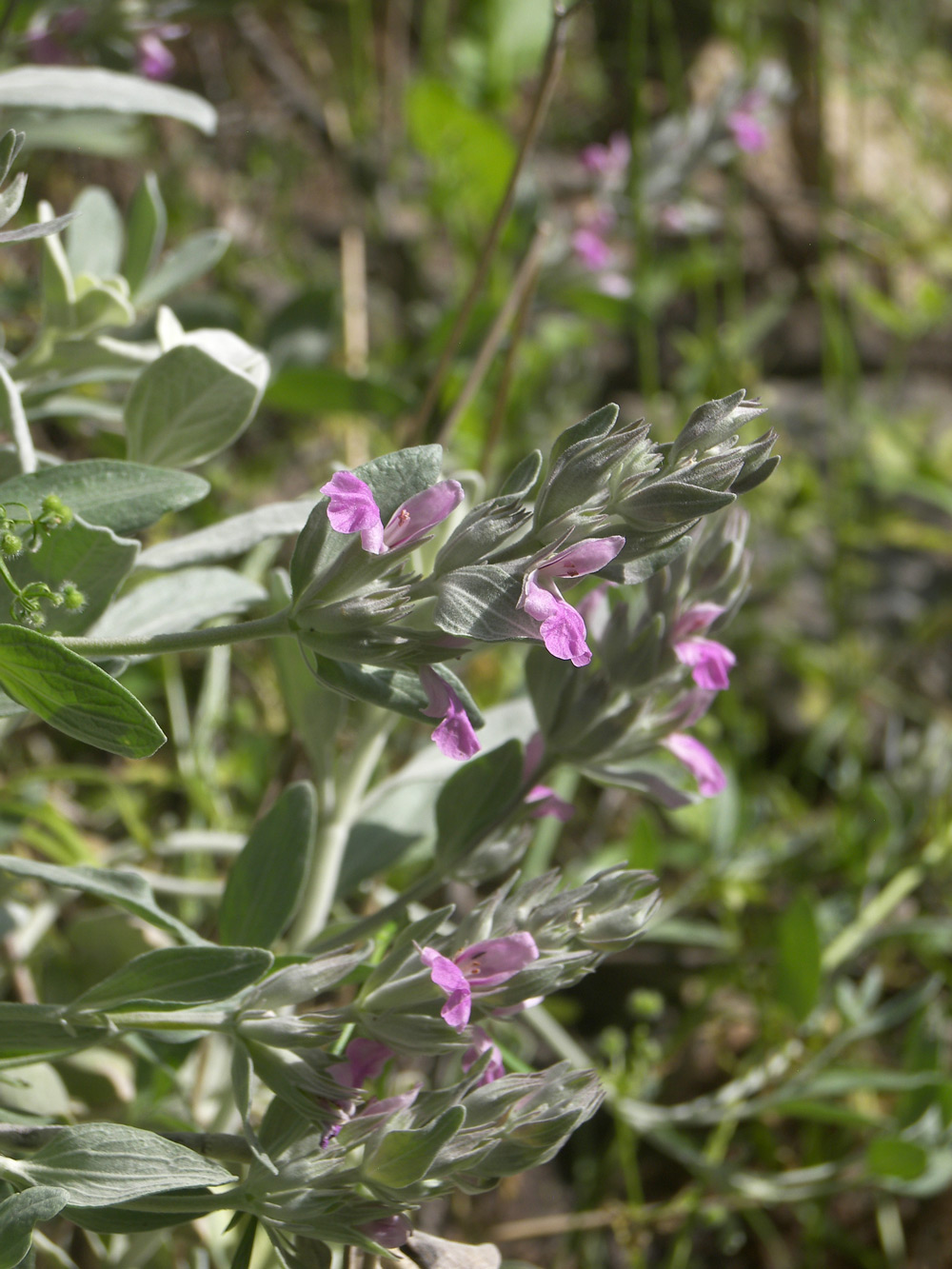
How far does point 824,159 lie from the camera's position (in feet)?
5.39

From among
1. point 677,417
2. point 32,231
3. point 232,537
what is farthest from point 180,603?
point 677,417

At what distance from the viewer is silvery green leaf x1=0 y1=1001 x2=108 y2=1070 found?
63 cm

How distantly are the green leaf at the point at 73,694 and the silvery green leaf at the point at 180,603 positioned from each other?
0.60 feet

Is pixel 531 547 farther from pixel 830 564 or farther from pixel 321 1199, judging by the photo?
pixel 830 564

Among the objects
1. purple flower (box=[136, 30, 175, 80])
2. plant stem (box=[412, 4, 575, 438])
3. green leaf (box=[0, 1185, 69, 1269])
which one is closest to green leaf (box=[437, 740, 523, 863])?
green leaf (box=[0, 1185, 69, 1269])

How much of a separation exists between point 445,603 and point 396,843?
16.9 inches

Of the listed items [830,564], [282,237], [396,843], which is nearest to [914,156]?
[830,564]

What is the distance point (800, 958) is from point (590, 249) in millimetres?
1157

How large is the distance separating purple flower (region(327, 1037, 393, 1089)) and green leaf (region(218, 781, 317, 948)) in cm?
10

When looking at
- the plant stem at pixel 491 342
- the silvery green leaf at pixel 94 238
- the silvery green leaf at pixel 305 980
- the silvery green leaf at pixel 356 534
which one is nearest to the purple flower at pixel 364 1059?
the silvery green leaf at pixel 305 980

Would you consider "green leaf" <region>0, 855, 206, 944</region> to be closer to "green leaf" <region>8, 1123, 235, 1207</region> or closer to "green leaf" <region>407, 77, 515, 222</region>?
"green leaf" <region>8, 1123, 235, 1207</region>

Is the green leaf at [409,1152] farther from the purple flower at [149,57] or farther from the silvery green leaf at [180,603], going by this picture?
the purple flower at [149,57]

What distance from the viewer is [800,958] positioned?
114 cm

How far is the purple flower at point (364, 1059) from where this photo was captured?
0.65 meters
